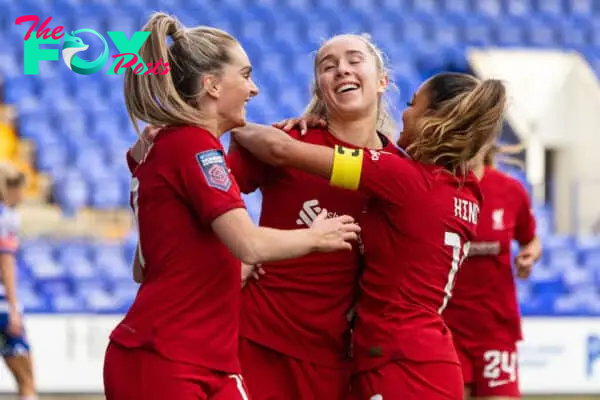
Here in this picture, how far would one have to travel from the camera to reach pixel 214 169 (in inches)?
141

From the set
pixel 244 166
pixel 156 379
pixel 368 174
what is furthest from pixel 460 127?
pixel 156 379

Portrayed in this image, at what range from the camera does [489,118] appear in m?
4.18

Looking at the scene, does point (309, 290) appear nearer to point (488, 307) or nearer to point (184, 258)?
point (184, 258)

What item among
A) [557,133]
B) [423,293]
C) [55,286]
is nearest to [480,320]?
[423,293]

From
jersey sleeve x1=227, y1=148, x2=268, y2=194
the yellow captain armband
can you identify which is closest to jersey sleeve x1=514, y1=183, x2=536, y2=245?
jersey sleeve x1=227, y1=148, x2=268, y2=194

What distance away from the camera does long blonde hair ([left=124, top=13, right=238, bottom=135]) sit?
366cm

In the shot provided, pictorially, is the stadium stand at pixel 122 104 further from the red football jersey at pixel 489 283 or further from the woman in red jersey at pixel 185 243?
the woman in red jersey at pixel 185 243

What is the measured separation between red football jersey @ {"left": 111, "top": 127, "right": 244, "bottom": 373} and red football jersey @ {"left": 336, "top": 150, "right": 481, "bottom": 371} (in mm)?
627

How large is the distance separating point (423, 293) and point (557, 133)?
11546 millimetres

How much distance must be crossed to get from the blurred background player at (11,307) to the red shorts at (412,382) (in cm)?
430

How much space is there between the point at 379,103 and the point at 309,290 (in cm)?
74

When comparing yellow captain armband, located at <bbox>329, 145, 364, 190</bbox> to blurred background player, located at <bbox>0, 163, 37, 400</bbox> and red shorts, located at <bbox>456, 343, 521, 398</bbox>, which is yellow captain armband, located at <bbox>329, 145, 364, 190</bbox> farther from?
blurred background player, located at <bbox>0, 163, 37, 400</bbox>

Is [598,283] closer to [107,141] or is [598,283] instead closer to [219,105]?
[107,141]

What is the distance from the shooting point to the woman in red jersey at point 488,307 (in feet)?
19.5
